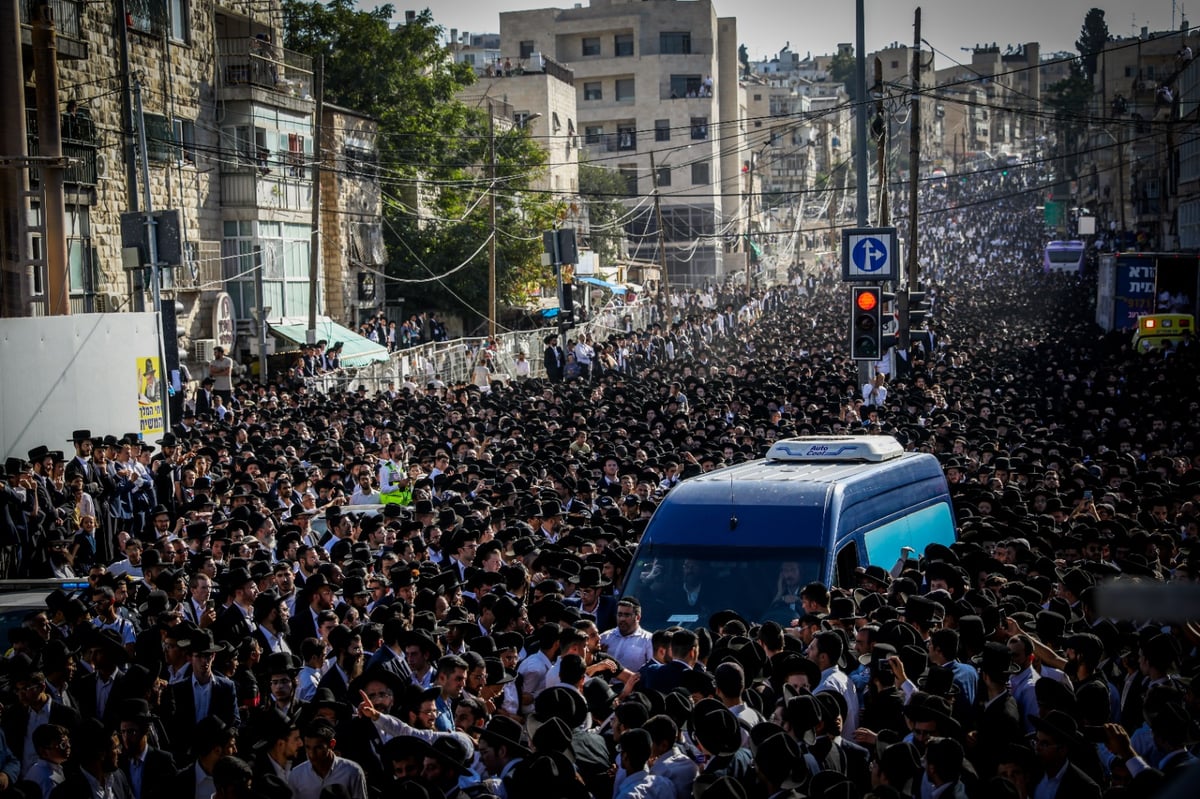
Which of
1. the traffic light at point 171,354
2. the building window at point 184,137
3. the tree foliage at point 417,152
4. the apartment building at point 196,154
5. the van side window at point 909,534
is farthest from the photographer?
the tree foliage at point 417,152

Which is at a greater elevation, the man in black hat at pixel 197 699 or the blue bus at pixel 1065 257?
the blue bus at pixel 1065 257

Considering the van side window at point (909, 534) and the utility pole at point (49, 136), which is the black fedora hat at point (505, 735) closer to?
the van side window at point (909, 534)

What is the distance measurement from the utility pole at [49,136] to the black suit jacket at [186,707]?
13619mm

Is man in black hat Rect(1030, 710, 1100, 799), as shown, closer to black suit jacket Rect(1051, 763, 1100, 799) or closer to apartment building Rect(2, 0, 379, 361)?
black suit jacket Rect(1051, 763, 1100, 799)

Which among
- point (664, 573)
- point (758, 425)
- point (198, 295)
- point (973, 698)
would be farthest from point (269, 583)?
point (198, 295)

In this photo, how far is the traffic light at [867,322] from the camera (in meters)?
18.9

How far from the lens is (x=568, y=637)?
8062 millimetres

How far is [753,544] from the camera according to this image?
32.7 feet

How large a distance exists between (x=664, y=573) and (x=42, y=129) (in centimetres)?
1520

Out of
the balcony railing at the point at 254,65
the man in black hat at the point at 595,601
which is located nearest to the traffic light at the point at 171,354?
the man in black hat at the point at 595,601

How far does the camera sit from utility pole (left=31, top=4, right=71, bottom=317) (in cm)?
2102

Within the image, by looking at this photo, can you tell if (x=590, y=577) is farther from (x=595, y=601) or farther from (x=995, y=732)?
(x=995, y=732)

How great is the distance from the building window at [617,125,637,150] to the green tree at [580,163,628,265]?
3.49 meters

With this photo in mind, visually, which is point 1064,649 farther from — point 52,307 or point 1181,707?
point 52,307
